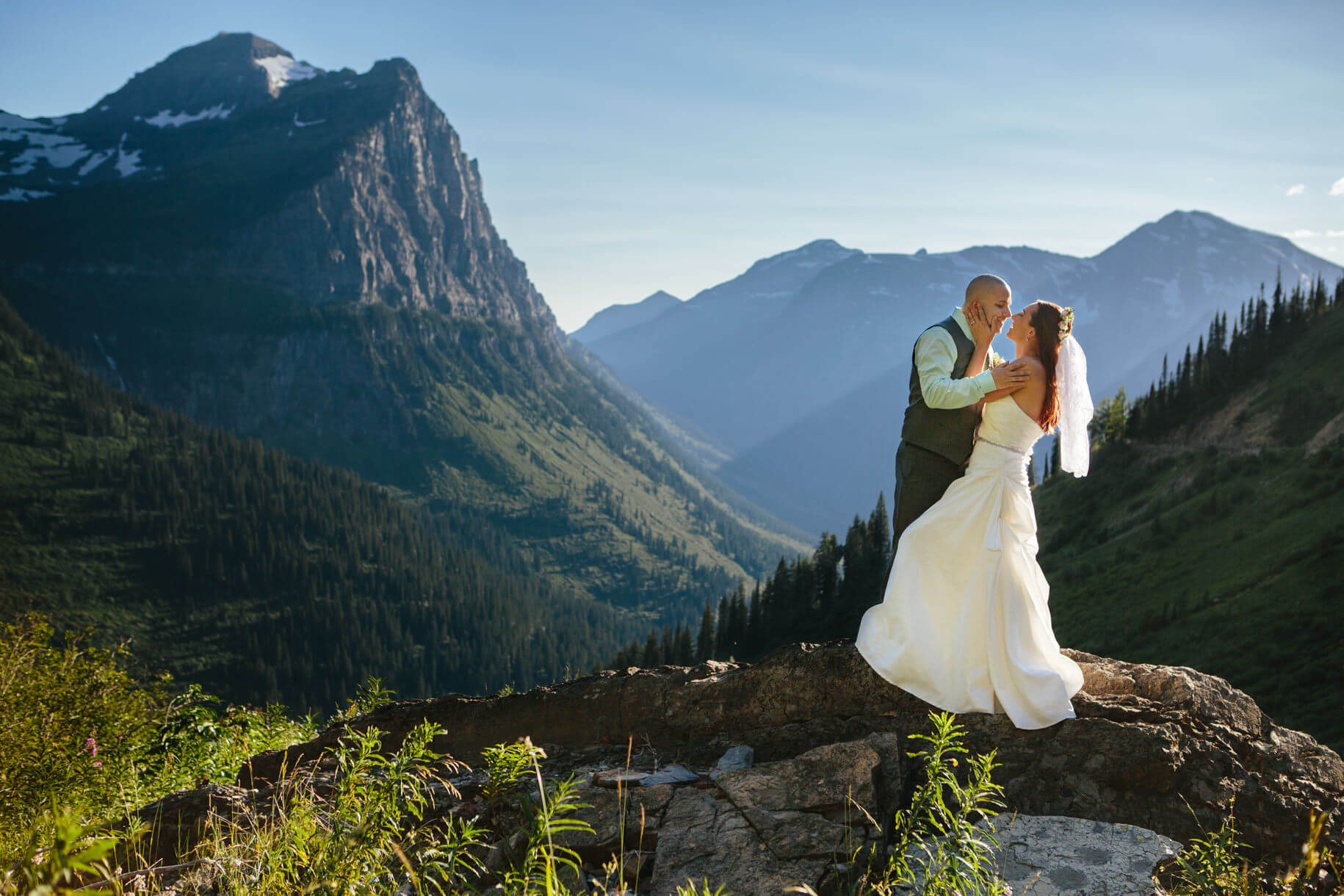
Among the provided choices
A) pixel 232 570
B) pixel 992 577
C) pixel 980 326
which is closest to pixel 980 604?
pixel 992 577

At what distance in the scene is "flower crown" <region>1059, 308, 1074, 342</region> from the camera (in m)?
6.44

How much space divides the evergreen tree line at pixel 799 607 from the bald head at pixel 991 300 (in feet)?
219

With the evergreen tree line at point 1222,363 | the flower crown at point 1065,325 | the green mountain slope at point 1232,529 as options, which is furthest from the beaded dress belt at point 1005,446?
the evergreen tree line at point 1222,363

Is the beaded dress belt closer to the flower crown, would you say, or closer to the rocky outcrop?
the flower crown

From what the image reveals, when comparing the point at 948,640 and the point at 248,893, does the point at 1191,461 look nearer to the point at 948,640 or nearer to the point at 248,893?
the point at 948,640

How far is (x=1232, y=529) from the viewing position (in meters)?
39.2

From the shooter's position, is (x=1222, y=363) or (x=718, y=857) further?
(x=1222, y=363)

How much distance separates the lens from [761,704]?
6484 mm

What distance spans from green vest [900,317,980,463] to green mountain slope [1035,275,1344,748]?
16838 millimetres

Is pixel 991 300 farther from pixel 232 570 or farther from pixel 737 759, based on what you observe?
pixel 232 570

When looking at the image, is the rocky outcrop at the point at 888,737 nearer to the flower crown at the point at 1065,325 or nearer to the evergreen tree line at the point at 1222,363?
the flower crown at the point at 1065,325

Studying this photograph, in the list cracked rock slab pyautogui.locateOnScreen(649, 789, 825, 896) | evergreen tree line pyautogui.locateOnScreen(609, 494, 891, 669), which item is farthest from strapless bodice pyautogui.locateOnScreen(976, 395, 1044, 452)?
evergreen tree line pyautogui.locateOnScreen(609, 494, 891, 669)

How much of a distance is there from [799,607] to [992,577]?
238 feet

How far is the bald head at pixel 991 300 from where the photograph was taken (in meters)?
6.45
